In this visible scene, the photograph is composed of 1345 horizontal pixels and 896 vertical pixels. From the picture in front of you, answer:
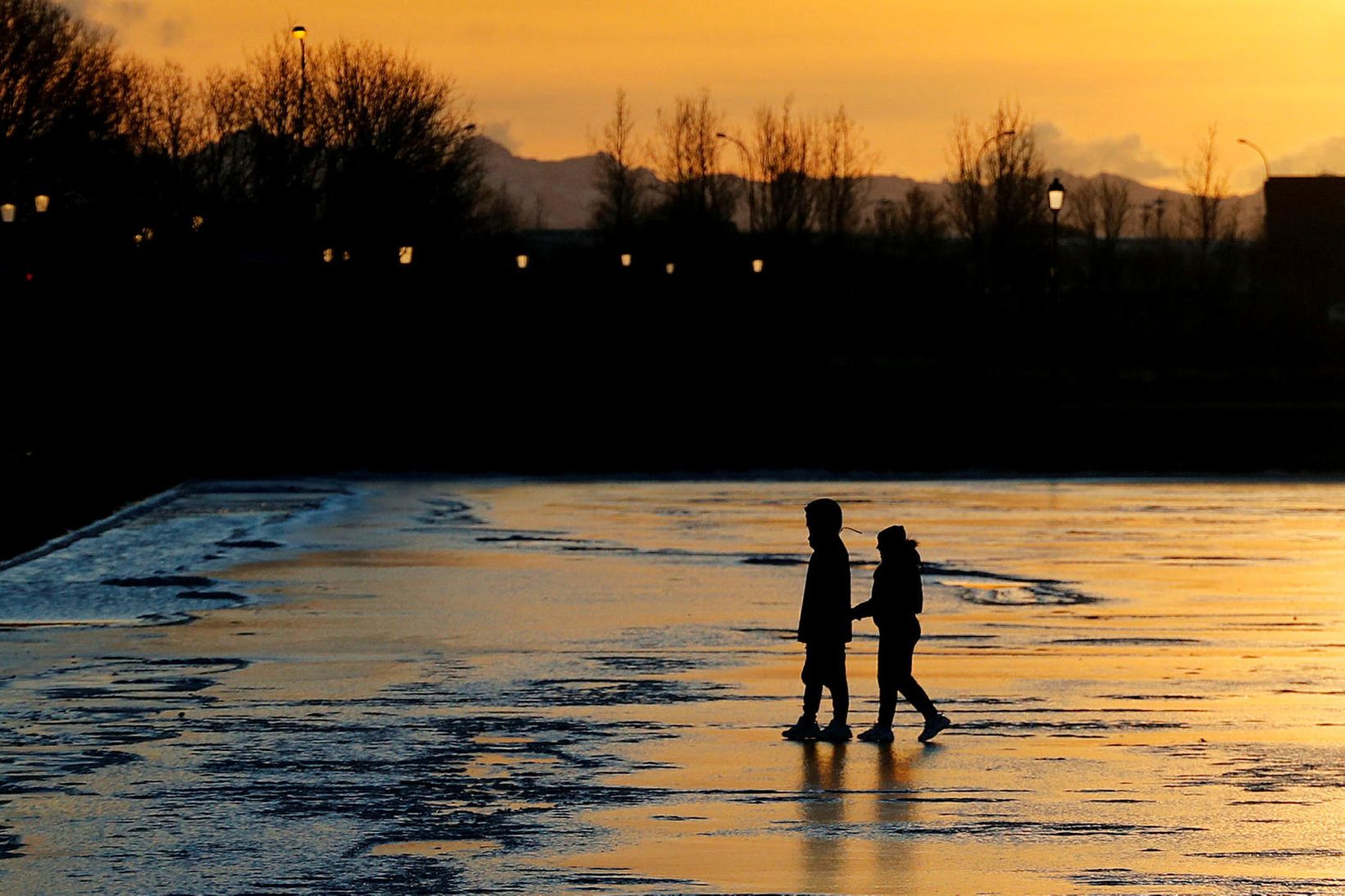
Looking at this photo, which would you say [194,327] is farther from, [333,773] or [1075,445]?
[333,773]

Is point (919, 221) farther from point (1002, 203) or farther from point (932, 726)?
point (932, 726)

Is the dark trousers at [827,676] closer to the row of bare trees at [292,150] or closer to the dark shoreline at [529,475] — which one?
the dark shoreline at [529,475]

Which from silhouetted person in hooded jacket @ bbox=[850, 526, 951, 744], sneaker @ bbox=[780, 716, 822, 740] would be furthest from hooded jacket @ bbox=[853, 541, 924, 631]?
sneaker @ bbox=[780, 716, 822, 740]

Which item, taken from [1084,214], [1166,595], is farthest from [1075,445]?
[1084,214]

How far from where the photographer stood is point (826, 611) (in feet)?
41.2

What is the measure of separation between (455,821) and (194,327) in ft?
193

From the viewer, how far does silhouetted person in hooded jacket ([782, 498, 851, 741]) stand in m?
12.4

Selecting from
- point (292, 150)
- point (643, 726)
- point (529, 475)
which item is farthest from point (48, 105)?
point (643, 726)

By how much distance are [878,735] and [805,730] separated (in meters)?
0.44

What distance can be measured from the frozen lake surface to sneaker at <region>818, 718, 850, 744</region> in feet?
0.73

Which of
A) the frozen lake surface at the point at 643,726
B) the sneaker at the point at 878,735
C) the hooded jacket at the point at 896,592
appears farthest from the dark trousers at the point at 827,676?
the frozen lake surface at the point at 643,726

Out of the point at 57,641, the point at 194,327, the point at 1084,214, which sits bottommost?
the point at 57,641

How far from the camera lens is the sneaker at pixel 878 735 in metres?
12.3

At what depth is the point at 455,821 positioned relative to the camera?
32.4 ft
